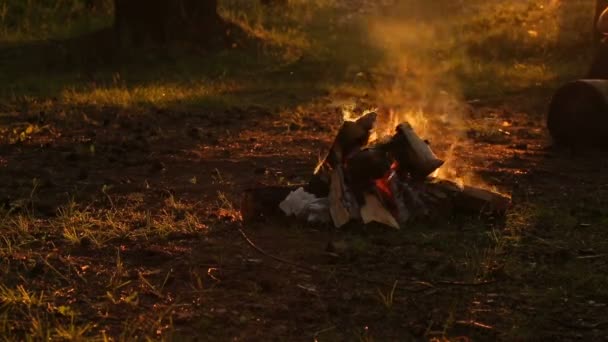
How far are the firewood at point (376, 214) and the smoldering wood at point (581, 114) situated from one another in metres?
3.83

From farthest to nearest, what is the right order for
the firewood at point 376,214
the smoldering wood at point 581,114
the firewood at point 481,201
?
the smoldering wood at point 581,114, the firewood at point 481,201, the firewood at point 376,214

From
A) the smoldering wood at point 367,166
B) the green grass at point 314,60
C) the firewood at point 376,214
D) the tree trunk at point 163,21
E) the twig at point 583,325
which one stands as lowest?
the green grass at point 314,60

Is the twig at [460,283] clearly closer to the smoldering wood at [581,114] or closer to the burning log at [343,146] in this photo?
the burning log at [343,146]

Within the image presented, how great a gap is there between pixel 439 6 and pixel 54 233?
21.7 m

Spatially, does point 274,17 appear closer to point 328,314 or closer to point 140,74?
point 140,74

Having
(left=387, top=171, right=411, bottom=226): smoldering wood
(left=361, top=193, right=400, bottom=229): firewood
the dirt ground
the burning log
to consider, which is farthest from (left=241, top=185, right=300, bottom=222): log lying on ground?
(left=387, top=171, right=411, bottom=226): smoldering wood

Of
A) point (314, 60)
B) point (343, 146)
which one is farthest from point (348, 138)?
point (314, 60)

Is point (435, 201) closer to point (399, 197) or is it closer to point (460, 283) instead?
point (399, 197)

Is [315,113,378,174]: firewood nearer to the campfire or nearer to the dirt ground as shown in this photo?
the campfire

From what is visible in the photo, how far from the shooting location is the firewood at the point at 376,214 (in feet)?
19.1

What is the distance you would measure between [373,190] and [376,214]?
0.22 meters

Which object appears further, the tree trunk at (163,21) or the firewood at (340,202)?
the tree trunk at (163,21)

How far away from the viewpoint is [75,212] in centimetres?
607

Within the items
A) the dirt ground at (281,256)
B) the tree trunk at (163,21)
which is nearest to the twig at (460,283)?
the dirt ground at (281,256)
